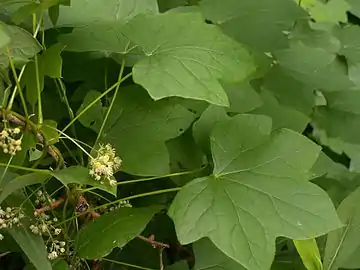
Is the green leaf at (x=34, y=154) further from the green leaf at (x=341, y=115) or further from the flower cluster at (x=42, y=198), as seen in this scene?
the green leaf at (x=341, y=115)

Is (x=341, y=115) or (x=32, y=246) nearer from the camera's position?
(x=32, y=246)

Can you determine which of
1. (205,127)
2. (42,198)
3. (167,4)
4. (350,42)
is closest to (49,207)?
(42,198)

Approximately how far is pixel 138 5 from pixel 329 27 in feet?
1.71

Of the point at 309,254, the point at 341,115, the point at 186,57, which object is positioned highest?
the point at 186,57

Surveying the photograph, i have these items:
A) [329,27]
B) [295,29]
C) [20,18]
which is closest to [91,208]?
[20,18]

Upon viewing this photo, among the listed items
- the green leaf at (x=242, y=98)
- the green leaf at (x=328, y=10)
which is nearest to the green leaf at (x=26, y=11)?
the green leaf at (x=242, y=98)

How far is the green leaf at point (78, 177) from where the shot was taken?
68 centimetres

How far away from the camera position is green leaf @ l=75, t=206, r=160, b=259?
760 mm

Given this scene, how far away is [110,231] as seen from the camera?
0.77 m

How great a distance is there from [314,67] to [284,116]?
0.21 metres

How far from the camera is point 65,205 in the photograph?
2.58 feet

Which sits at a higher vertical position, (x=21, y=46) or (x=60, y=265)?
(x=21, y=46)

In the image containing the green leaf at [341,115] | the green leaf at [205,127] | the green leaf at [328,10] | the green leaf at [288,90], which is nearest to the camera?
the green leaf at [205,127]

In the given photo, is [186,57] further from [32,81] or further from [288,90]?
[288,90]
